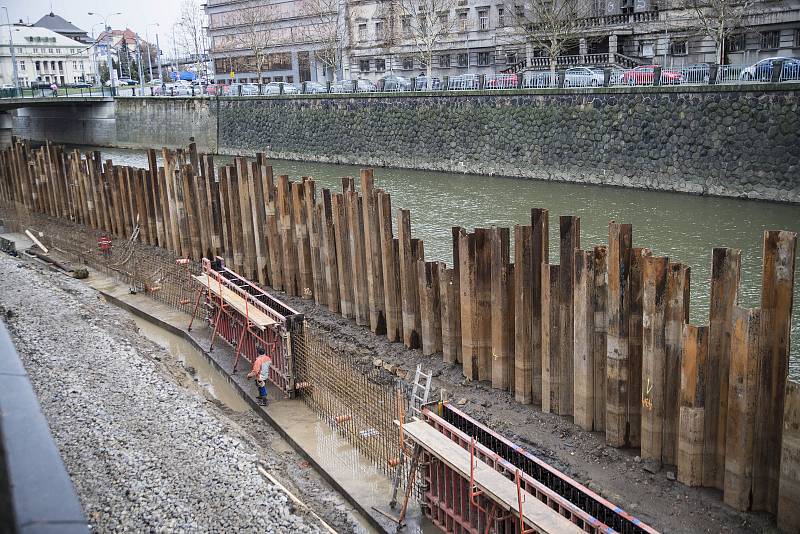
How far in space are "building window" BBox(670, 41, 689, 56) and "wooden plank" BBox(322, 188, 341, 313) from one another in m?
37.1

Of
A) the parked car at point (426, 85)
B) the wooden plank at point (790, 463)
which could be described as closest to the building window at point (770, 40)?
the parked car at point (426, 85)

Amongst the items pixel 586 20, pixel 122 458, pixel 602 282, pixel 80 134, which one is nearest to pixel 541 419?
pixel 602 282

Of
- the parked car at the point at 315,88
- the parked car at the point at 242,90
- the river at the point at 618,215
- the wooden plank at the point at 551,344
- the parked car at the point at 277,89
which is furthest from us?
the parked car at the point at 242,90

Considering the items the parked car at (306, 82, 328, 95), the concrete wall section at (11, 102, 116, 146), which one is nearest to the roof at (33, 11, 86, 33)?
the concrete wall section at (11, 102, 116, 146)

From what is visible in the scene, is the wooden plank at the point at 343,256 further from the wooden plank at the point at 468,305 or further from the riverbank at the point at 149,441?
the wooden plank at the point at 468,305

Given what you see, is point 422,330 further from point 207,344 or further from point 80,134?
point 80,134

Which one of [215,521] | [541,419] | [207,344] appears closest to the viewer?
[215,521]

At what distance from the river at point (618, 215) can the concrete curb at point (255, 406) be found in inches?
272

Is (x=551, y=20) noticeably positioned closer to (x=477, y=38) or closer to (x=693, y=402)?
(x=477, y=38)

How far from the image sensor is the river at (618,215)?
780 inches

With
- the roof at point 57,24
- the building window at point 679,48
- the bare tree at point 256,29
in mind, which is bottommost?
the building window at point 679,48

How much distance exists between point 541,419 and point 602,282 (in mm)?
2068

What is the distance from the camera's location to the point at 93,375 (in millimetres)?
11977

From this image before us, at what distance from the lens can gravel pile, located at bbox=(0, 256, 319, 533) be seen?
798 centimetres
